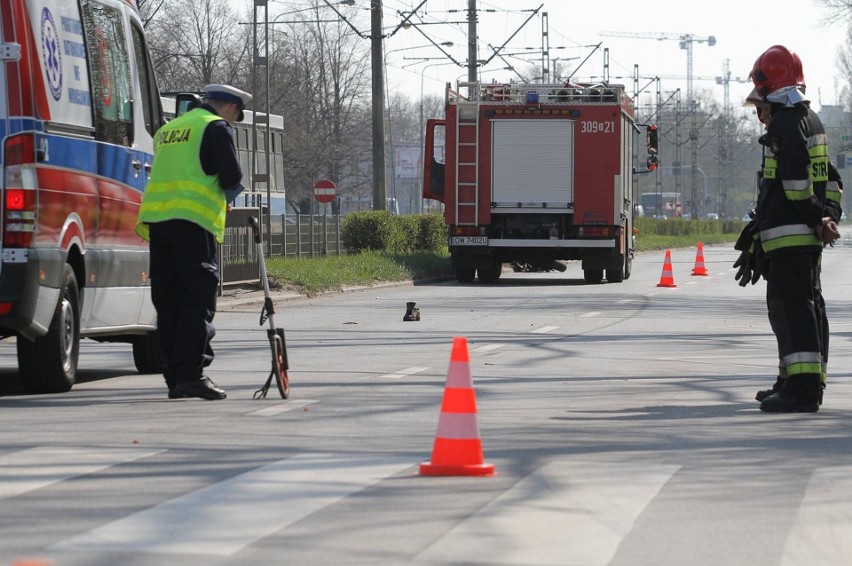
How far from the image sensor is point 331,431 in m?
8.60

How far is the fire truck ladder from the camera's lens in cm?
2981

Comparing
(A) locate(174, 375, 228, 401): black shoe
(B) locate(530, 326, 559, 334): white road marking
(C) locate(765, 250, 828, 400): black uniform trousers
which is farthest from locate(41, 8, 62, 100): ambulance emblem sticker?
(B) locate(530, 326, 559, 334): white road marking

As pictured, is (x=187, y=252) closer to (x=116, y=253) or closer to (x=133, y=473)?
(x=116, y=253)

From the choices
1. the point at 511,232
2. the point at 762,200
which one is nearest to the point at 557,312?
the point at 511,232

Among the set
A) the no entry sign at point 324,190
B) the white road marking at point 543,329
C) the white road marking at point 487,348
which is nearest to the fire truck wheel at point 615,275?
the white road marking at point 543,329

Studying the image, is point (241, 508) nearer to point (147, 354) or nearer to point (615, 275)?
point (147, 354)

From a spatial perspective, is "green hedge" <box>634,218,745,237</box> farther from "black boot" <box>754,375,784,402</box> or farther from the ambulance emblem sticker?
the ambulance emblem sticker

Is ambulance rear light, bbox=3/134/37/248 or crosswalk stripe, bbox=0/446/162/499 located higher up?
ambulance rear light, bbox=3/134/37/248

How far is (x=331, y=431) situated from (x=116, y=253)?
10.3 ft

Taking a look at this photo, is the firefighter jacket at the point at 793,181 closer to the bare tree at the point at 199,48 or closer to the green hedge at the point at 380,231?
the green hedge at the point at 380,231

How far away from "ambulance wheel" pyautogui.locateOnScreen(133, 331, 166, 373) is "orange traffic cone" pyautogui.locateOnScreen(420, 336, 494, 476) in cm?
565

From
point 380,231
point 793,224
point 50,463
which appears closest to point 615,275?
point 380,231

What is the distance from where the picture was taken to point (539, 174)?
1171 inches

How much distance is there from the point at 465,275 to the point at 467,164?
2.52 m
